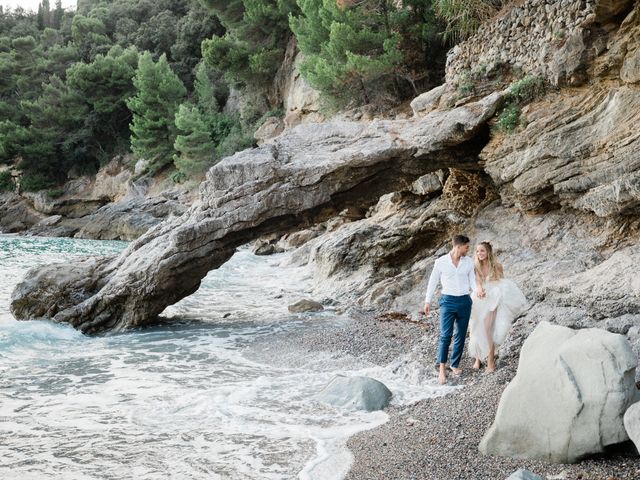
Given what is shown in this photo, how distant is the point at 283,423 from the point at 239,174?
7372 mm

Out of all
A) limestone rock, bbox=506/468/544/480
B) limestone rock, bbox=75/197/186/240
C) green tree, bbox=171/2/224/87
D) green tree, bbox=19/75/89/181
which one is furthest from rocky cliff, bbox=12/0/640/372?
green tree, bbox=171/2/224/87

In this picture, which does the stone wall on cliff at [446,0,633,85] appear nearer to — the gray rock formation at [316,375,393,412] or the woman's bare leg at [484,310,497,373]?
the woman's bare leg at [484,310,497,373]

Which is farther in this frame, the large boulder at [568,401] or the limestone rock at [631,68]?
the limestone rock at [631,68]

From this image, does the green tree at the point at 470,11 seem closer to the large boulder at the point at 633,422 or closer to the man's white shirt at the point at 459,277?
the man's white shirt at the point at 459,277

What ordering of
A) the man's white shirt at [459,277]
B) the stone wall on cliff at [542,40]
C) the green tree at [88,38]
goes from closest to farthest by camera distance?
the man's white shirt at [459,277]
the stone wall on cliff at [542,40]
the green tree at [88,38]

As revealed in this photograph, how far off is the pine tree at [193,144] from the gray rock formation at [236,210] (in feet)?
96.9

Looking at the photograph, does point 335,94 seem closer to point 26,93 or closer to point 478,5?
point 478,5

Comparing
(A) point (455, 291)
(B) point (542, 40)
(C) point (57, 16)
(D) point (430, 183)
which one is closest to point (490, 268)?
(A) point (455, 291)

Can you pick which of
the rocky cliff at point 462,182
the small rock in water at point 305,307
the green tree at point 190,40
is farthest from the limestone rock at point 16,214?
the small rock in water at point 305,307

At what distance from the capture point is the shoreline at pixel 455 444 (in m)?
4.12

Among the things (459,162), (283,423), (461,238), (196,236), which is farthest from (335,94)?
(283,423)

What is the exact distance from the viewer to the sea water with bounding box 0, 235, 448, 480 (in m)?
5.10

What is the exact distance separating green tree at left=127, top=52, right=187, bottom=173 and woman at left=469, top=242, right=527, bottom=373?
41441 mm

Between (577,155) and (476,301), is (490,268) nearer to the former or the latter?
(476,301)
